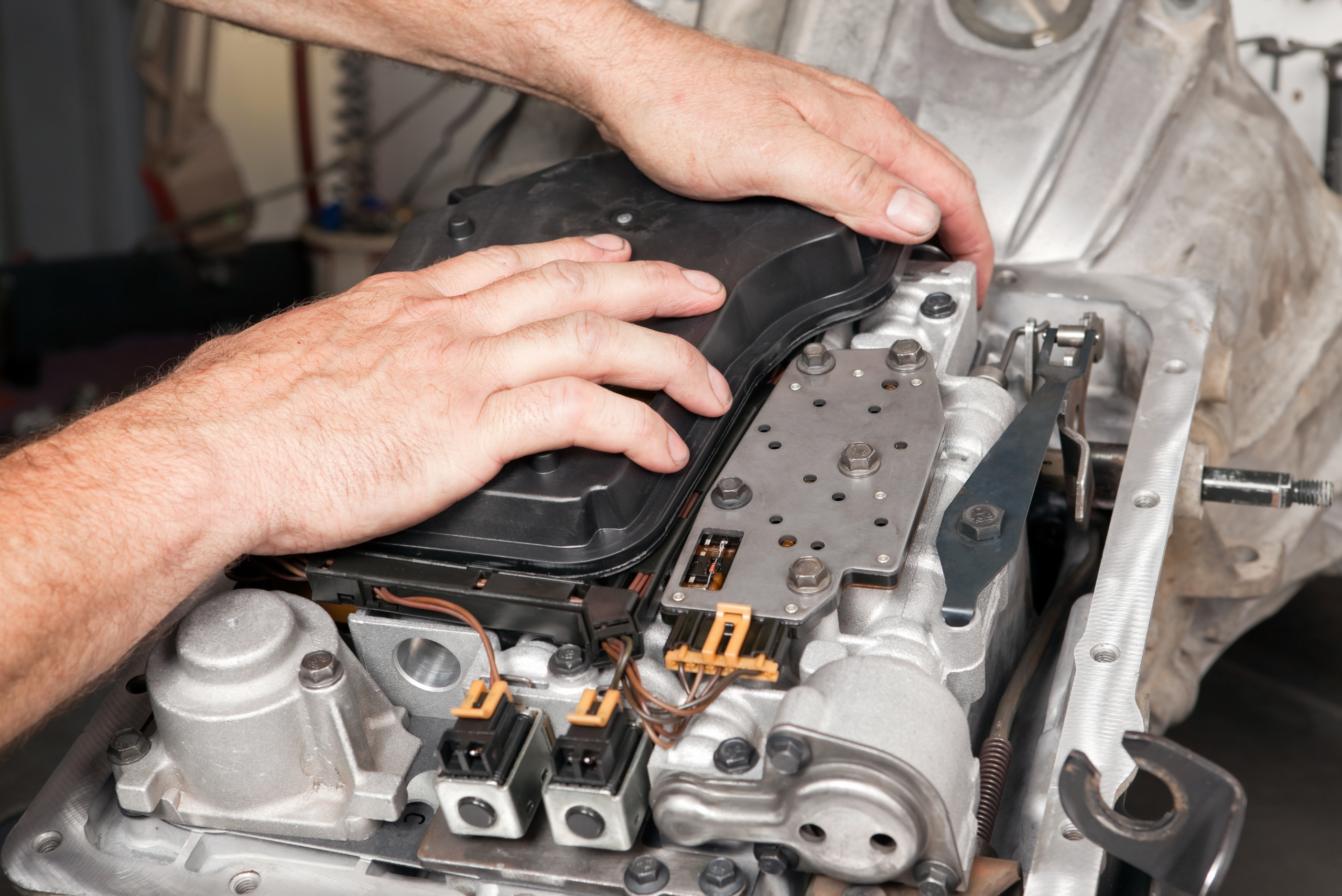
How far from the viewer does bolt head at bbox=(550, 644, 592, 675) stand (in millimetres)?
1002

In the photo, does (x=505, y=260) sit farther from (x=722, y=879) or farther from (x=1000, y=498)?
(x=722, y=879)

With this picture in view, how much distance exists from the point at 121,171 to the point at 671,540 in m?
3.44

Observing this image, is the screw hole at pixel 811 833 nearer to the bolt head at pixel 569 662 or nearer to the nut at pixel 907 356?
the bolt head at pixel 569 662

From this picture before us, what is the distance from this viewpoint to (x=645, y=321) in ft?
4.05

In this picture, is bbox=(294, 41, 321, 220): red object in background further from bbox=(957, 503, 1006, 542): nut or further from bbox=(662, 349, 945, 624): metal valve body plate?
bbox=(957, 503, 1006, 542): nut

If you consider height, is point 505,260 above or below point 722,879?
above

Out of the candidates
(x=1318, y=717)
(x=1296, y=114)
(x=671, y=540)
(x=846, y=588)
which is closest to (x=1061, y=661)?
(x=846, y=588)

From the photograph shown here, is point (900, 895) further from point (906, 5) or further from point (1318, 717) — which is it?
point (1318, 717)

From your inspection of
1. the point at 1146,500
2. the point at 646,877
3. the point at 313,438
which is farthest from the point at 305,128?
the point at 646,877

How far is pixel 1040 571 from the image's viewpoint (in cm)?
144

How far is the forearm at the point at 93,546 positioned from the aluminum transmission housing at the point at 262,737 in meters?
0.05

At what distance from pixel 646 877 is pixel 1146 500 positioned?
0.59m

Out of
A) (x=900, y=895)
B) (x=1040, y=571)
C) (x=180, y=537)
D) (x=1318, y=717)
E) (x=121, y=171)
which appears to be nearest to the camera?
(x=900, y=895)

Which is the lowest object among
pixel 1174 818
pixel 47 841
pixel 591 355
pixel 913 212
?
pixel 47 841
